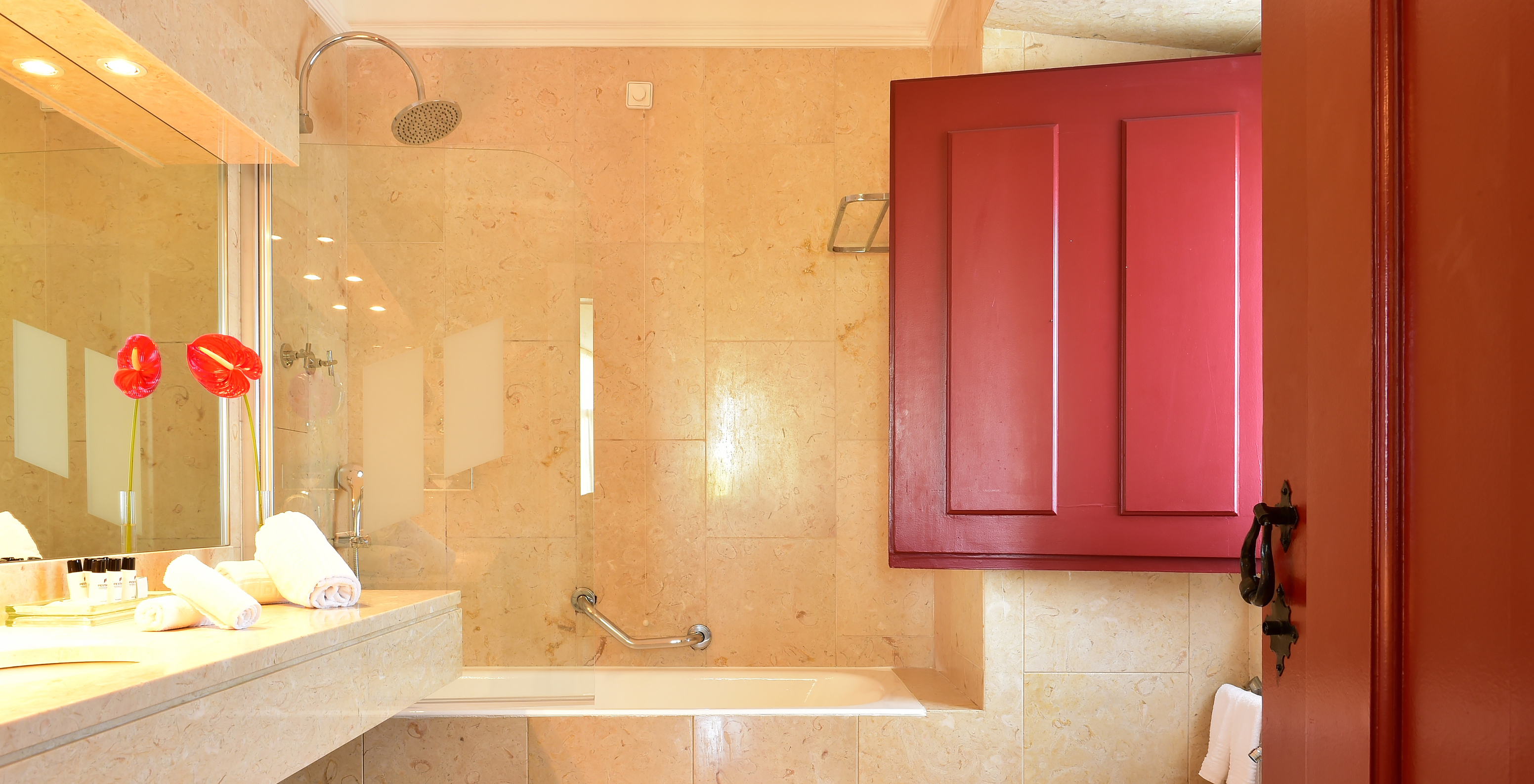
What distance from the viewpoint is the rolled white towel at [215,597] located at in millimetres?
1462

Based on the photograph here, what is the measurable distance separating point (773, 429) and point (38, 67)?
80.6 inches

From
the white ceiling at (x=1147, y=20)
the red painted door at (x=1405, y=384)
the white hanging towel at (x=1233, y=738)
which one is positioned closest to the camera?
the red painted door at (x=1405, y=384)

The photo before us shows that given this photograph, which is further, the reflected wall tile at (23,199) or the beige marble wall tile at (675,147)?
the beige marble wall tile at (675,147)

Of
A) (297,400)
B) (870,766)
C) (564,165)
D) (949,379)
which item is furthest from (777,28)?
(870,766)

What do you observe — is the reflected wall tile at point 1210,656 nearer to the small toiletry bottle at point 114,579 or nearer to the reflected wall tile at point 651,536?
the reflected wall tile at point 651,536

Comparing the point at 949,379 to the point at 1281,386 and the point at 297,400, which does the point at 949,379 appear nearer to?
the point at 1281,386

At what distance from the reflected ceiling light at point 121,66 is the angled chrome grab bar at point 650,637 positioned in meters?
1.52

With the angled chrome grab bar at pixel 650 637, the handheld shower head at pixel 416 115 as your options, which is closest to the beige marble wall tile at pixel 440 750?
the angled chrome grab bar at pixel 650 637

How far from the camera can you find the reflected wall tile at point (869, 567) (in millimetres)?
3062

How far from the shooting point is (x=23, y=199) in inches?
59.7

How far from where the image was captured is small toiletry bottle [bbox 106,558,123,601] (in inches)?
61.0

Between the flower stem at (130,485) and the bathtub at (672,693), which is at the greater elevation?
the flower stem at (130,485)

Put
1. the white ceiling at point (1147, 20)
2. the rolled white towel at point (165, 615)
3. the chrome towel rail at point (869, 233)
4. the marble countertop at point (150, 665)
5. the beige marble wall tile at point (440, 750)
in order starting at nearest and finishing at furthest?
the marble countertop at point (150, 665), the rolled white towel at point (165, 615), the white ceiling at point (1147, 20), the beige marble wall tile at point (440, 750), the chrome towel rail at point (869, 233)

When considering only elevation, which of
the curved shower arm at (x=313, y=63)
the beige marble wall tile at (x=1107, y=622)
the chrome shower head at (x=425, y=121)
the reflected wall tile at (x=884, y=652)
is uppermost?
the curved shower arm at (x=313, y=63)
